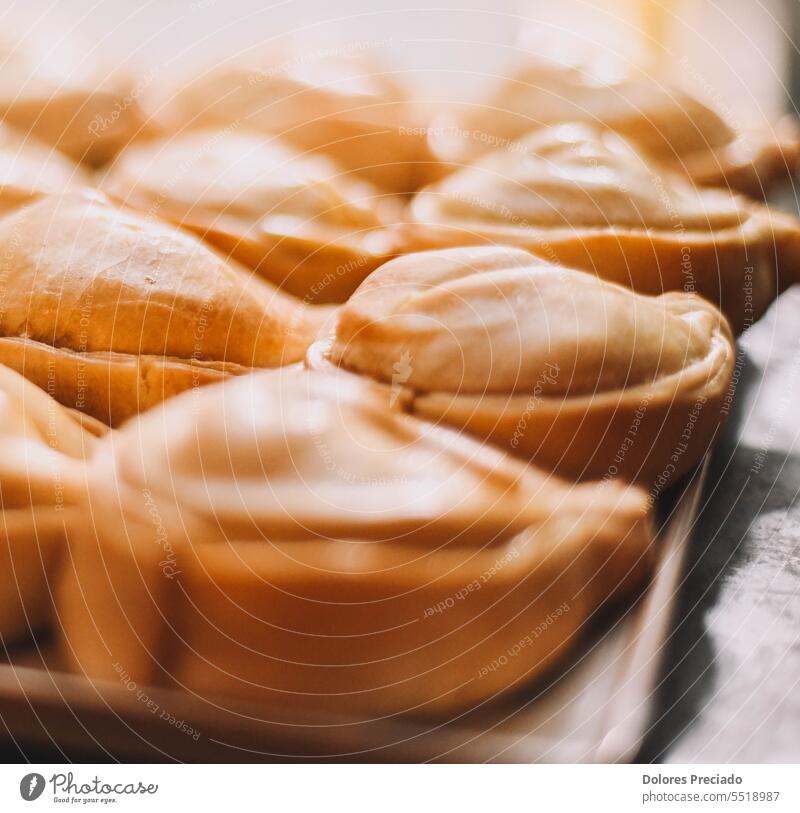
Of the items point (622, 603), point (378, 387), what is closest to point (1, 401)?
point (378, 387)

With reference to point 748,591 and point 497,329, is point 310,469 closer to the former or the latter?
→ point 497,329

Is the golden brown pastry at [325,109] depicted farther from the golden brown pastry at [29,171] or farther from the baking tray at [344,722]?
the baking tray at [344,722]

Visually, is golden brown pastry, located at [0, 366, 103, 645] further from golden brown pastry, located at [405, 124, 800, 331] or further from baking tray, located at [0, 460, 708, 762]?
golden brown pastry, located at [405, 124, 800, 331]

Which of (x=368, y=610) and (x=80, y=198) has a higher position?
(x=80, y=198)

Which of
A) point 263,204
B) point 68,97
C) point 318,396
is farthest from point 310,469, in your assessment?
point 68,97

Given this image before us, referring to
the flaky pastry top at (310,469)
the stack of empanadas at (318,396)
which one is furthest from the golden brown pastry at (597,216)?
the flaky pastry top at (310,469)
